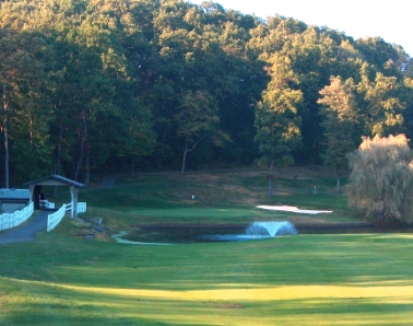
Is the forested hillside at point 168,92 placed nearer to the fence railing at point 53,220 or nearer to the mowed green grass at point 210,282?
the fence railing at point 53,220

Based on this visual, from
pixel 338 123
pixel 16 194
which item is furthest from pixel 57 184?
pixel 338 123

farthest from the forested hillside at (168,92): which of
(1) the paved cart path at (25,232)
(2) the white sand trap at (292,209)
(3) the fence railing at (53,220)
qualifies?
(1) the paved cart path at (25,232)

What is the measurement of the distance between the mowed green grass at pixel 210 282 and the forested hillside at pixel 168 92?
72.1 feet

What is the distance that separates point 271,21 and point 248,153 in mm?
37766

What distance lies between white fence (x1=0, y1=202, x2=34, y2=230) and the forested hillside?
56.4 ft

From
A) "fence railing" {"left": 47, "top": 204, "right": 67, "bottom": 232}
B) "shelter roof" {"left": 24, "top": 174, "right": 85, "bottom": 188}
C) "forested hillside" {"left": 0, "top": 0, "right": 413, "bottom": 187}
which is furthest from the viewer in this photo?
"forested hillside" {"left": 0, "top": 0, "right": 413, "bottom": 187}

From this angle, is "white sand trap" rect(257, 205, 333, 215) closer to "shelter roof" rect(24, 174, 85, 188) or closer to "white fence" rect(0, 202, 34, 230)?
"shelter roof" rect(24, 174, 85, 188)

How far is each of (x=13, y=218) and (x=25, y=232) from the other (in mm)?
2218

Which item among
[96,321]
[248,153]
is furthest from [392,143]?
[96,321]

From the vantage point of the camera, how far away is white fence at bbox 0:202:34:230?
105ft

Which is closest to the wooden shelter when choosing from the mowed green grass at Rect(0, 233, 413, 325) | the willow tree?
the mowed green grass at Rect(0, 233, 413, 325)

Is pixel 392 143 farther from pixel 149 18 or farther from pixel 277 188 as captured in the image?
pixel 149 18

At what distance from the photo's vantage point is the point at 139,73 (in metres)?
85.2

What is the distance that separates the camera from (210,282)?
59.8ft
